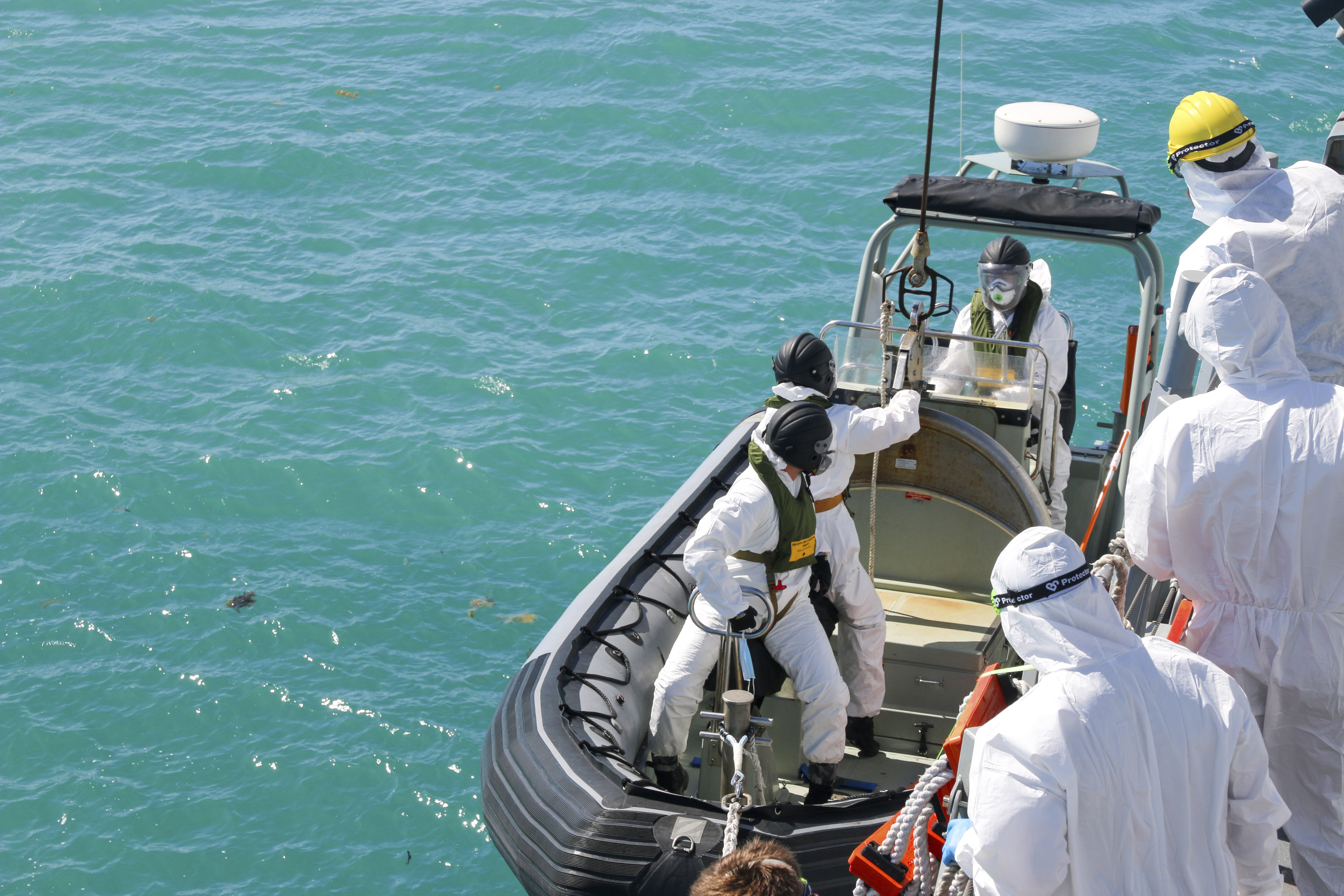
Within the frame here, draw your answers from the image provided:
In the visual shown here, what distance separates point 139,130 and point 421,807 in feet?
35.9

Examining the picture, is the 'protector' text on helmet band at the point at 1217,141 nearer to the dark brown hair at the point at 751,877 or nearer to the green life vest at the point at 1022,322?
the green life vest at the point at 1022,322

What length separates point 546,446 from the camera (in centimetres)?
925

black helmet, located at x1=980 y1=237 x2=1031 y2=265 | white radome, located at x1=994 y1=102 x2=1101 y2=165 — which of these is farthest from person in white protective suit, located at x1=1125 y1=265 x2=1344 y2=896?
white radome, located at x1=994 y1=102 x2=1101 y2=165

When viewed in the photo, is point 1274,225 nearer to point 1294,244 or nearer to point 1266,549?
point 1294,244

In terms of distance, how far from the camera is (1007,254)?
4992 millimetres

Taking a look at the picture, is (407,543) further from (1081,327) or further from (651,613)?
(1081,327)

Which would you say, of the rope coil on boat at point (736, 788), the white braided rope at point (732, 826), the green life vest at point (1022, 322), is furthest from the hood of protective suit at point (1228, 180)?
the white braided rope at point (732, 826)

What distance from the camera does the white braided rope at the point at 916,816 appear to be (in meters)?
2.33

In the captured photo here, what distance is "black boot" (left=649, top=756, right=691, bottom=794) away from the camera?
3959 mm

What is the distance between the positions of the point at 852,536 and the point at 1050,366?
1440 mm

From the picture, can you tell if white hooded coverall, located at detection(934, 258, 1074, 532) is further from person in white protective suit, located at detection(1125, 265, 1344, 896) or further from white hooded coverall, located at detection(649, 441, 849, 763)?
person in white protective suit, located at detection(1125, 265, 1344, 896)

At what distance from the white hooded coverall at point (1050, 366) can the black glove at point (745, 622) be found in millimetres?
1501

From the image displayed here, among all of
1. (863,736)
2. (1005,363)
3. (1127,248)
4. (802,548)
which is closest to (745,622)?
(802,548)

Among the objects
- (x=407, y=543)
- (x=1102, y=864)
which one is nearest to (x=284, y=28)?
(x=407, y=543)
